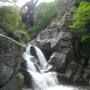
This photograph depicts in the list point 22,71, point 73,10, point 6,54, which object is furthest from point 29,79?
point 73,10

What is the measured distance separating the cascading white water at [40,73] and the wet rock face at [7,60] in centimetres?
535

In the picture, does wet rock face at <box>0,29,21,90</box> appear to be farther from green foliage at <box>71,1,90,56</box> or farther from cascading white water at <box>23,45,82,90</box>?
green foliage at <box>71,1,90,56</box>

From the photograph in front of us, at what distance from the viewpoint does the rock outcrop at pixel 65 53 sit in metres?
25.2

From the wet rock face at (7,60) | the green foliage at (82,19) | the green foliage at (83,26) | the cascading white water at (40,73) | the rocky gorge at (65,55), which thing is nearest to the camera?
the wet rock face at (7,60)

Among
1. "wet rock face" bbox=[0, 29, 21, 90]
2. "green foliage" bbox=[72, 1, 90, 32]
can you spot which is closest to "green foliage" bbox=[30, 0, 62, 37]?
"green foliage" bbox=[72, 1, 90, 32]

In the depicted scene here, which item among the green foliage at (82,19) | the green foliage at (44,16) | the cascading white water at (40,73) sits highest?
the green foliage at (44,16)

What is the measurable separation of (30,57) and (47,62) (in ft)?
6.25

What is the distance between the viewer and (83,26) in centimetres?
2708

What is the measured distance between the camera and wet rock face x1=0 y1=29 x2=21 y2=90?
16.0 meters

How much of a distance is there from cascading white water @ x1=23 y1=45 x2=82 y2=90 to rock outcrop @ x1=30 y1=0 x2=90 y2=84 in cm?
81

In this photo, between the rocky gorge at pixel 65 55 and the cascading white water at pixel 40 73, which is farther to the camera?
the rocky gorge at pixel 65 55

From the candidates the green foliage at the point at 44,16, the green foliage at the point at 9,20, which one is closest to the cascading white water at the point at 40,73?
the green foliage at the point at 9,20

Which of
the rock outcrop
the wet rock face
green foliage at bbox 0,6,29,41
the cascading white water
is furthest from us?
the rock outcrop

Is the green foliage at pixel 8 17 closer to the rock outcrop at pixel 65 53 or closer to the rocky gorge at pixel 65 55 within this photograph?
the rocky gorge at pixel 65 55
